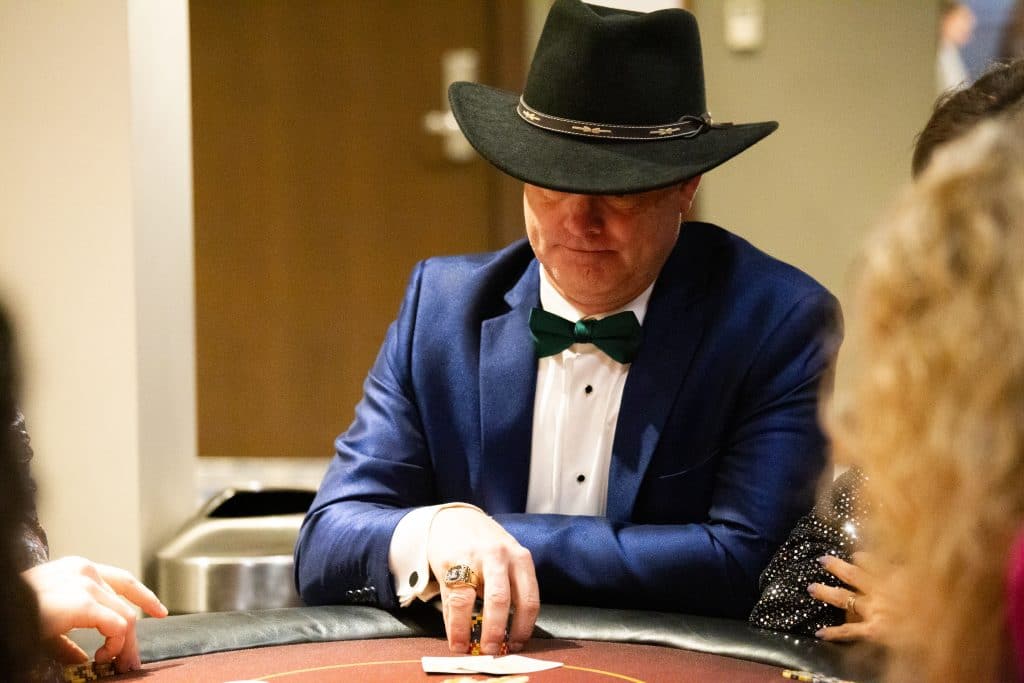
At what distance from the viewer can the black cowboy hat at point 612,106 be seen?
195cm

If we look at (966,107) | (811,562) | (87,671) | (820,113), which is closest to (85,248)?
(87,671)

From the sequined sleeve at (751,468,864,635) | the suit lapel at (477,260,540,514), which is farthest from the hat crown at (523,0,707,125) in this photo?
the sequined sleeve at (751,468,864,635)

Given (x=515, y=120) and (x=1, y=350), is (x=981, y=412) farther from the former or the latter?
(x=515, y=120)

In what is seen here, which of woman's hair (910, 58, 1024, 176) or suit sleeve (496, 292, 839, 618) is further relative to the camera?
suit sleeve (496, 292, 839, 618)

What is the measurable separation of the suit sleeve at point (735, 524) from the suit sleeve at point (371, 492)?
→ 0.20 m

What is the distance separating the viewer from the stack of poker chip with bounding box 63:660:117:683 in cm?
146

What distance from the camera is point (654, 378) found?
6.64ft

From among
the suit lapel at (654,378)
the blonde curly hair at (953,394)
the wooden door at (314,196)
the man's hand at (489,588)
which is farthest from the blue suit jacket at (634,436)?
the wooden door at (314,196)

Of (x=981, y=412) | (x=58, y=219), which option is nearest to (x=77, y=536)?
(x=58, y=219)

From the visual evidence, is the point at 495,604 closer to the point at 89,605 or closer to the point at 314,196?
the point at 89,605

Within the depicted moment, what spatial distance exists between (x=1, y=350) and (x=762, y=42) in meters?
3.60

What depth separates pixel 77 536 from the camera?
2523 millimetres

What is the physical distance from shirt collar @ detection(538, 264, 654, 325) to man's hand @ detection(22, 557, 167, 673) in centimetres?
86

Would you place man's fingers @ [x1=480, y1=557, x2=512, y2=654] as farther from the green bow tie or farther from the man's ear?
the man's ear
